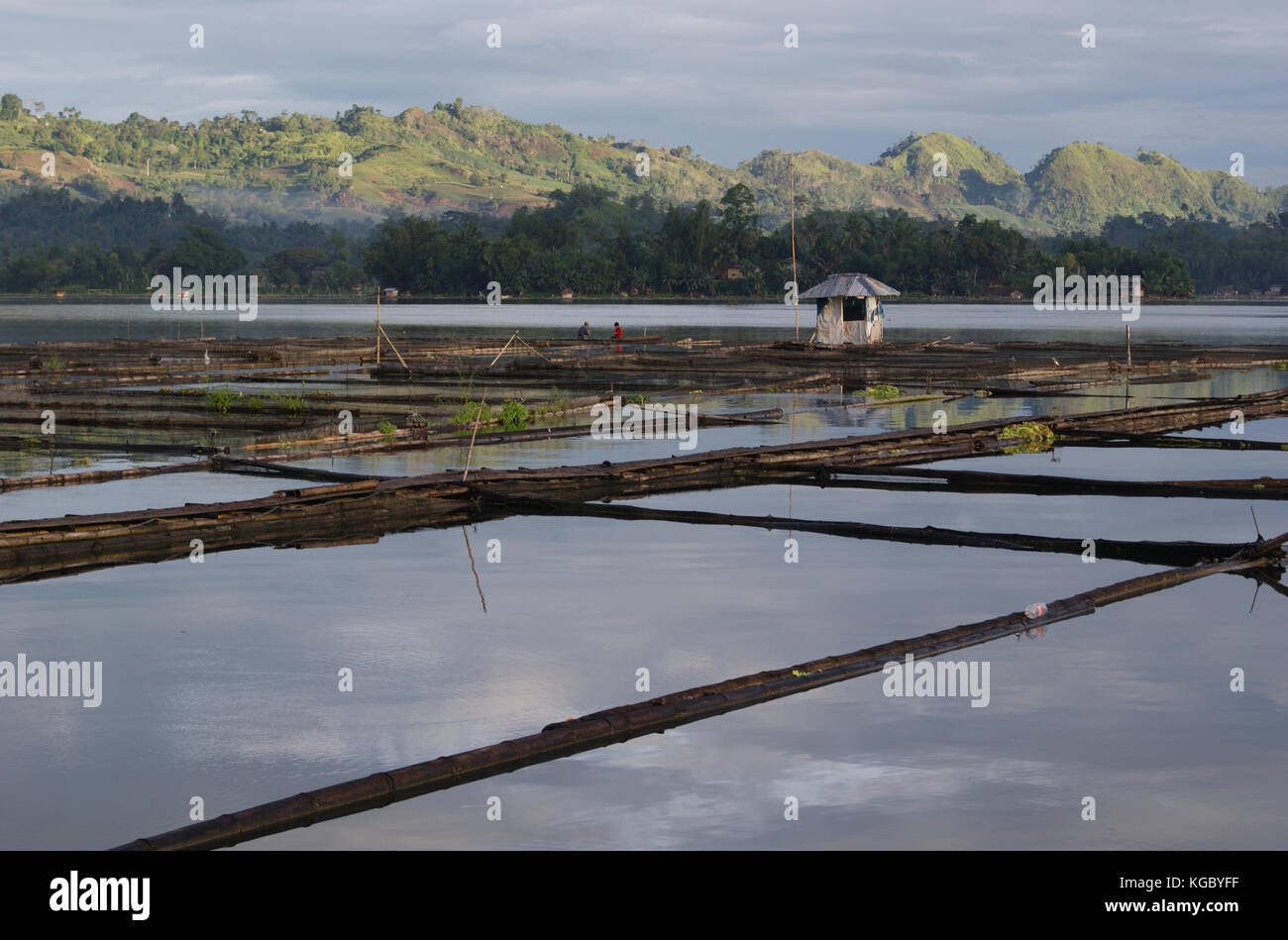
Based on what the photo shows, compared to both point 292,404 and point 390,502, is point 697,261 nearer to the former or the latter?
point 292,404

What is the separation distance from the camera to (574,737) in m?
7.86

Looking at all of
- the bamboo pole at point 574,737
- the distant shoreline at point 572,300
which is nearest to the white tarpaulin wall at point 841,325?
the bamboo pole at point 574,737

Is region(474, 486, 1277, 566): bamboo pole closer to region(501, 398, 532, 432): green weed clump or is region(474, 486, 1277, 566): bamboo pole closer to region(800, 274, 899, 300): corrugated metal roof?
region(501, 398, 532, 432): green weed clump

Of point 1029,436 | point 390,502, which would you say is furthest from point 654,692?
point 1029,436

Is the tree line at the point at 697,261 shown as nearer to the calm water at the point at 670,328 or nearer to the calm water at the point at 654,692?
the calm water at the point at 670,328

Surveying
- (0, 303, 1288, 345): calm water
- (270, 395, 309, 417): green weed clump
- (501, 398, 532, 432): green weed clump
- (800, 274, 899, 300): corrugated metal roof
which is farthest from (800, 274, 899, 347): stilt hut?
(501, 398, 532, 432): green weed clump

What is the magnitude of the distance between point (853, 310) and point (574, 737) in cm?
4220

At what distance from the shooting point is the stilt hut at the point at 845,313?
158ft

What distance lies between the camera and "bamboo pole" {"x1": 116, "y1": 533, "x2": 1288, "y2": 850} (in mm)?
6629

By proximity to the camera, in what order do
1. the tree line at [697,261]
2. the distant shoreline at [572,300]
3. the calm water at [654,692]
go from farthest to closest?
the distant shoreline at [572,300] → the tree line at [697,261] → the calm water at [654,692]

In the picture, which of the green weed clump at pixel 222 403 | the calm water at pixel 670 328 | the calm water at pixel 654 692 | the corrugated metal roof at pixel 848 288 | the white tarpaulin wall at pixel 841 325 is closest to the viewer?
the calm water at pixel 654 692
